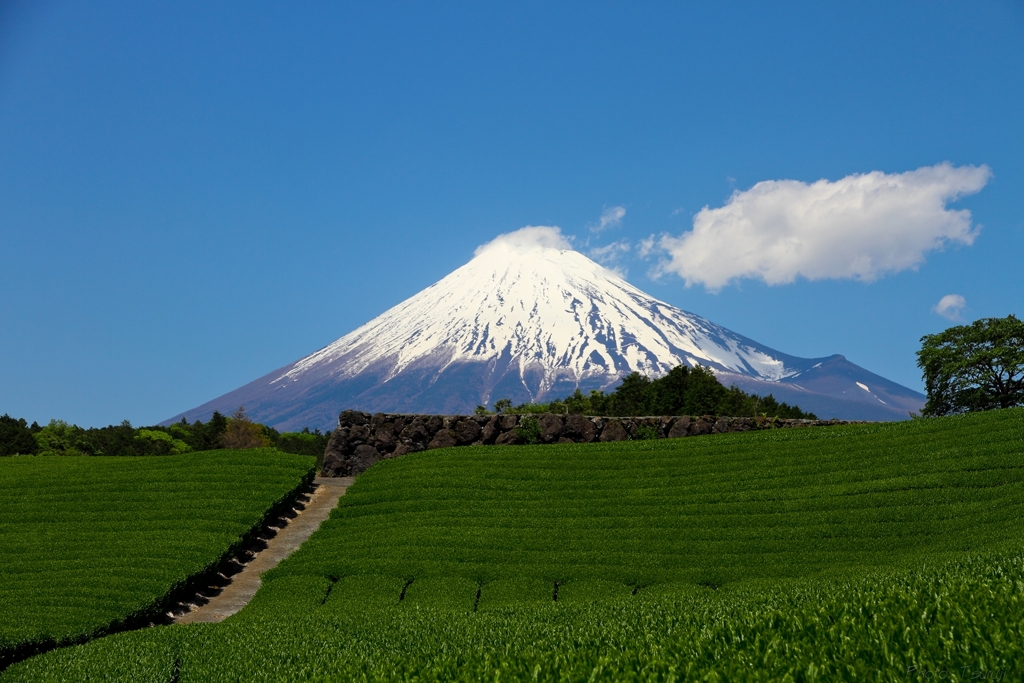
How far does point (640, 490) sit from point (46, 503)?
15233mm

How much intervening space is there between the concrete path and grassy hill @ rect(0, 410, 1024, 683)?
824 mm

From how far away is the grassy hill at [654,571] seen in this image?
6852mm

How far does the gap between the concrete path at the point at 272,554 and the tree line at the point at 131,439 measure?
713cm

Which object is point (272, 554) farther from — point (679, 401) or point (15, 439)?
point (679, 401)

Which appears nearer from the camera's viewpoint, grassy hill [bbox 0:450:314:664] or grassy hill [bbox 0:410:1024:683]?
grassy hill [bbox 0:410:1024:683]

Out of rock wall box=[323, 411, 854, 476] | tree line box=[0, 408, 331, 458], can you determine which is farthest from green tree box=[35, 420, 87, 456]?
rock wall box=[323, 411, 854, 476]

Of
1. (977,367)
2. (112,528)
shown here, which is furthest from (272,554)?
(977,367)

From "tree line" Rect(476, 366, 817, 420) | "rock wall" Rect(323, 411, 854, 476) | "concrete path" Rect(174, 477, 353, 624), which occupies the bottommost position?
"concrete path" Rect(174, 477, 353, 624)

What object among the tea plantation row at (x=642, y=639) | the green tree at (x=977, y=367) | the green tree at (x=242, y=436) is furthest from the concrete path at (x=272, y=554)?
the green tree at (x=977, y=367)

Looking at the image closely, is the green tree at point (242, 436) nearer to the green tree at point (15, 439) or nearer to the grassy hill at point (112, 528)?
the green tree at point (15, 439)

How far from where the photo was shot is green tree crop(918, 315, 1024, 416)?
42.4 metres

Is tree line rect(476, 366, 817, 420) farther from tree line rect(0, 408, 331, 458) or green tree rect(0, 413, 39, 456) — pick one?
green tree rect(0, 413, 39, 456)

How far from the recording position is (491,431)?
26.4m

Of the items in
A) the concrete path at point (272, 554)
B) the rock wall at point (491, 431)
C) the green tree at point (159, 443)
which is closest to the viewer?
the concrete path at point (272, 554)
